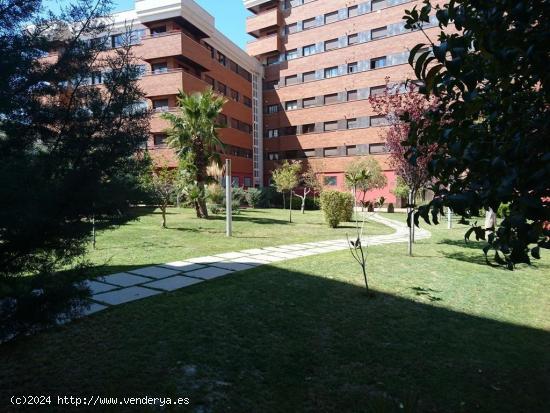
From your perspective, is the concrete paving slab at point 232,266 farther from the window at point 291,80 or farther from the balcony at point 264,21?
the balcony at point 264,21

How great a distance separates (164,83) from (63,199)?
87.4 feet

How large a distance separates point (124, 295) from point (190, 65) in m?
27.4

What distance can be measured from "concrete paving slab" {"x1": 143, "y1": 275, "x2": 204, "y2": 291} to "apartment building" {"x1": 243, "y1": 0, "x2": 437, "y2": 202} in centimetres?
Answer: 2742

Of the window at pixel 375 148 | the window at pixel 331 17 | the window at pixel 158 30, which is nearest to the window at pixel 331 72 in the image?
the window at pixel 331 17

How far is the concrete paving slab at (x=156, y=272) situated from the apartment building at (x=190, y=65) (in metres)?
17.4

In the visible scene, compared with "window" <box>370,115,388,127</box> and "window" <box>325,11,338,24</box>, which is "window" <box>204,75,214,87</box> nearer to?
"window" <box>325,11,338,24</box>

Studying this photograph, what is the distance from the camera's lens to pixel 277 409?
8.79 ft

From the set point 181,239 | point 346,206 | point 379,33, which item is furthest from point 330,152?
point 181,239

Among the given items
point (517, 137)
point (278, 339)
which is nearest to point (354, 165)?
point (278, 339)

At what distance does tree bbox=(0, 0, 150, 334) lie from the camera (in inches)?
90.5

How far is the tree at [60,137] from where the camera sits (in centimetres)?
230

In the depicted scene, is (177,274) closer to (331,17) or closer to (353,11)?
(353,11)

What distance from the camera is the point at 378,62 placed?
3222cm

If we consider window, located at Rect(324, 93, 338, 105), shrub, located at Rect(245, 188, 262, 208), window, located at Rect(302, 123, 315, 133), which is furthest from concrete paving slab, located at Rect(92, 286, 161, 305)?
window, located at Rect(302, 123, 315, 133)
